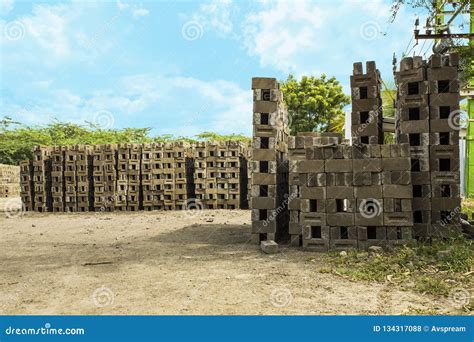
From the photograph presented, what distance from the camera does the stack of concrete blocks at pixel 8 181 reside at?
23.9 m

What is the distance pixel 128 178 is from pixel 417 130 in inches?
455

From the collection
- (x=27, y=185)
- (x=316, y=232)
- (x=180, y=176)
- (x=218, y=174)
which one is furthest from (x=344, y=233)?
(x=27, y=185)

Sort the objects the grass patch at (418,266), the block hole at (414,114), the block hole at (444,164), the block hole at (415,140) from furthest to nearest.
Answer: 1. the block hole at (414,114)
2. the block hole at (415,140)
3. the block hole at (444,164)
4. the grass patch at (418,266)

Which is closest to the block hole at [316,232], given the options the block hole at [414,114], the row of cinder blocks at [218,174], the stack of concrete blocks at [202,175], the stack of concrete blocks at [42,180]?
the block hole at [414,114]

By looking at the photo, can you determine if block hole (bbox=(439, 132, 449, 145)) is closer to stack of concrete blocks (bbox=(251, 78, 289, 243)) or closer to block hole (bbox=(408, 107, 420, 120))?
block hole (bbox=(408, 107, 420, 120))

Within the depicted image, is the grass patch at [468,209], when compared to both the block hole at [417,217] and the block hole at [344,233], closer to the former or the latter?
the block hole at [417,217]

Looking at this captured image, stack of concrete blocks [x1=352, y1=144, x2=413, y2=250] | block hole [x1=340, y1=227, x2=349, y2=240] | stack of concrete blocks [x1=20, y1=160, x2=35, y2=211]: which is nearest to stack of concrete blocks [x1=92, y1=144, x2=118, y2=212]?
stack of concrete blocks [x1=20, y1=160, x2=35, y2=211]

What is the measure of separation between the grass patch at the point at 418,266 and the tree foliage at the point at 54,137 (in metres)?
27.1

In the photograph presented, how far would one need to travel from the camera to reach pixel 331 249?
25.1ft

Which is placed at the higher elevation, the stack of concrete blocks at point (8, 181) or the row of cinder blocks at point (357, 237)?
the stack of concrete blocks at point (8, 181)

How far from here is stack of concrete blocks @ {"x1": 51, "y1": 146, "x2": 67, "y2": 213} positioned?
1688 cm

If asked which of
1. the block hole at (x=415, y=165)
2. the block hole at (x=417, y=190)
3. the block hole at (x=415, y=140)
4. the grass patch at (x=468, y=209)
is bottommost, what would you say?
the grass patch at (x=468, y=209)

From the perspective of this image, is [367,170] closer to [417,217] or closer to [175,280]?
[417,217]

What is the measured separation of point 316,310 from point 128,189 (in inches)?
517
